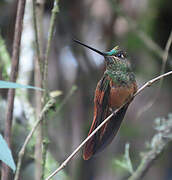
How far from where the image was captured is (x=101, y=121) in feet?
3.31

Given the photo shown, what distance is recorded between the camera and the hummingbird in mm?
977

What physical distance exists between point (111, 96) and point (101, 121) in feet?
0.53

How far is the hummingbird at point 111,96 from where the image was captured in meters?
0.98

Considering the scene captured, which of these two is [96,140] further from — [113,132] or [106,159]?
[106,159]

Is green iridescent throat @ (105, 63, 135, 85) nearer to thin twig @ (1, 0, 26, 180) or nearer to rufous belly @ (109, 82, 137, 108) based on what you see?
rufous belly @ (109, 82, 137, 108)

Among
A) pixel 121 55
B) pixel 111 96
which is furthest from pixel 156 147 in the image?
pixel 121 55

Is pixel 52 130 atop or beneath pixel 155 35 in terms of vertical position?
beneath

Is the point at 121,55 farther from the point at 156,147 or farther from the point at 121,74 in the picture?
the point at 156,147

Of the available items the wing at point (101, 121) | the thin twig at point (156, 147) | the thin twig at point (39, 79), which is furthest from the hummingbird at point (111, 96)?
the thin twig at point (156, 147)

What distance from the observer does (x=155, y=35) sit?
3098 mm

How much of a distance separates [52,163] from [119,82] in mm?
605

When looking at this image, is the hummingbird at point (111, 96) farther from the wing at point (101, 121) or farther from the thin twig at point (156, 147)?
the thin twig at point (156, 147)

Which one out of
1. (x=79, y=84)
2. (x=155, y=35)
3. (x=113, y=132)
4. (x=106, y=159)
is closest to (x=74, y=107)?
(x=79, y=84)

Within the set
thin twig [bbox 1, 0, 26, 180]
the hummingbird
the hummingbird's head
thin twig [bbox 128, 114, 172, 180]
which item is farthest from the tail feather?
thin twig [bbox 128, 114, 172, 180]
